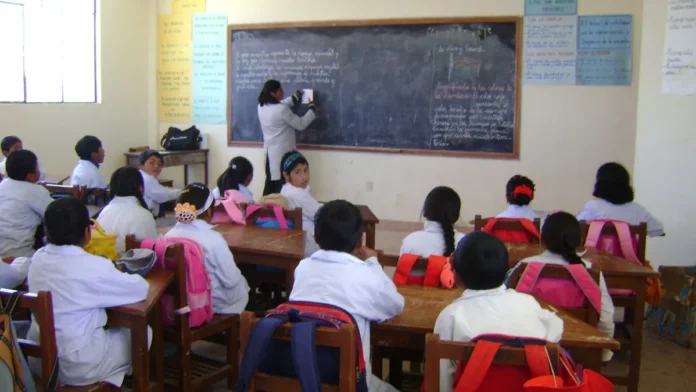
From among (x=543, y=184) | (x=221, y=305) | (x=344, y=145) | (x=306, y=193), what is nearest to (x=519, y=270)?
(x=221, y=305)

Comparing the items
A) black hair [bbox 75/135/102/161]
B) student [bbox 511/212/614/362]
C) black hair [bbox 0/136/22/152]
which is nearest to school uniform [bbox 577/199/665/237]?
student [bbox 511/212/614/362]

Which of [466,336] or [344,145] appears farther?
[344,145]

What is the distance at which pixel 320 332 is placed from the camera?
69.4 inches

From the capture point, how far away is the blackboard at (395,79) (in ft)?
20.0

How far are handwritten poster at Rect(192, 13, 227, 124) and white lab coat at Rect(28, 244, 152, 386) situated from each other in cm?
499

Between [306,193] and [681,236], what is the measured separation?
2.63 m

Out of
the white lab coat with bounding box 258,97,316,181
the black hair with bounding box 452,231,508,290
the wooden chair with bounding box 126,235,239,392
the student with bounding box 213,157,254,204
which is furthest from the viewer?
→ the white lab coat with bounding box 258,97,316,181

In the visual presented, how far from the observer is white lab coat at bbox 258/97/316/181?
21.1 feet

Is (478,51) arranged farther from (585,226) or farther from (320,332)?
(320,332)

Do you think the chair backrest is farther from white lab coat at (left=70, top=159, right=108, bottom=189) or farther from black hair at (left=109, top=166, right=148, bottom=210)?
white lab coat at (left=70, top=159, right=108, bottom=189)

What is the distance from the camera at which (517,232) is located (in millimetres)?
3494

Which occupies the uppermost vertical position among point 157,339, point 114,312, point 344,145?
point 344,145

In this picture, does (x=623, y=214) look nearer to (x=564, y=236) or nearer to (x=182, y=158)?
(x=564, y=236)

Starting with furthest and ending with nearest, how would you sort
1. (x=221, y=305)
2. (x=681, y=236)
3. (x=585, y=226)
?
(x=681, y=236), (x=585, y=226), (x=221, y=305)
